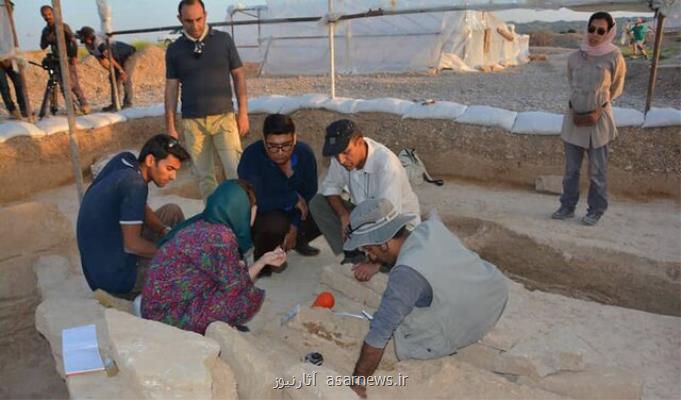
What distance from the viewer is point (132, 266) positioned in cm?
313

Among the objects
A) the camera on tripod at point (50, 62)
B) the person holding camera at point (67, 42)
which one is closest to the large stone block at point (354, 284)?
the person holding camera at point (67, 42)

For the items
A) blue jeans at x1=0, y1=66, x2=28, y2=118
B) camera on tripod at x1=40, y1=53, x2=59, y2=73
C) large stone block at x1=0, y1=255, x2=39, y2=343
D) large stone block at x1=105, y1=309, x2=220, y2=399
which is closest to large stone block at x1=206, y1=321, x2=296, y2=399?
large stone block at x1=105, y1=309, x2=220, y2=399

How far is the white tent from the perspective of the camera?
13977 mm

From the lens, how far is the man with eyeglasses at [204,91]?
14.4 feet

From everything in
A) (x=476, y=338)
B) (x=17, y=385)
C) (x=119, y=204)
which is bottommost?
(x=17, y=385)

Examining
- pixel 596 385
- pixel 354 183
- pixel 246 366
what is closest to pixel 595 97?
pixel 354 183

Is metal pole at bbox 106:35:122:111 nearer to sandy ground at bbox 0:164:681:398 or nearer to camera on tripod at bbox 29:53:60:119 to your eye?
camera on tripod at bbox 29:53:60:119

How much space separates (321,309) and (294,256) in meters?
1.34

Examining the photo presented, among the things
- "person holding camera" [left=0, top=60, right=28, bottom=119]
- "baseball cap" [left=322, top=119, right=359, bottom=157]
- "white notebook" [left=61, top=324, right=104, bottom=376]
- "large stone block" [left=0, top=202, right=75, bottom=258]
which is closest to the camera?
"white notebook" [left=61, top=324, right=104, bottom=376]

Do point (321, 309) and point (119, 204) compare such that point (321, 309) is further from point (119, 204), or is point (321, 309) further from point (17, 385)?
point (17, 385)

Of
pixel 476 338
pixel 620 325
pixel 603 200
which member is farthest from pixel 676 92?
pixel 476 338

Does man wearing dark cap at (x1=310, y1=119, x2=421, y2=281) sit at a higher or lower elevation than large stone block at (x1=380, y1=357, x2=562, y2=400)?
higher

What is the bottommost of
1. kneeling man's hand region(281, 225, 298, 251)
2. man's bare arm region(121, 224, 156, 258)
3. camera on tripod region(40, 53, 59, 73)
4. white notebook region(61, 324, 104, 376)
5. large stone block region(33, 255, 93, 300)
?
large stone block region(33, 255, 93, 300)

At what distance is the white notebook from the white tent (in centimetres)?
1161
